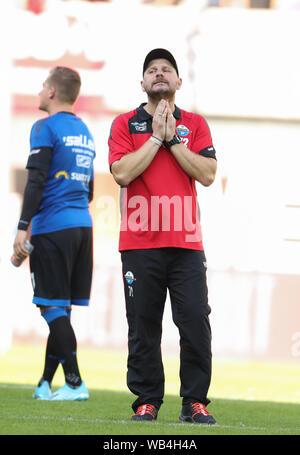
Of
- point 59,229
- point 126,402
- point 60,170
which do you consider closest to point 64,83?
point 60,170

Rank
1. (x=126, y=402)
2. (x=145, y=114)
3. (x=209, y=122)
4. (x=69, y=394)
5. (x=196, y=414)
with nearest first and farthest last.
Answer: (x=196, y=414)
(x=145, y=114)
(x=69, y=394)
(x=126, y=402)
(x=209, y=122)

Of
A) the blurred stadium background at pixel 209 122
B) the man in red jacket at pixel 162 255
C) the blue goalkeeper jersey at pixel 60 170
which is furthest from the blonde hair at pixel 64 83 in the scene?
the blurred stadium background at pixel 209 122

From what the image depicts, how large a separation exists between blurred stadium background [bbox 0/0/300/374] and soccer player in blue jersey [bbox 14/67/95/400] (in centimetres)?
481

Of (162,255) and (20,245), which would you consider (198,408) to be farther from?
(20,245)

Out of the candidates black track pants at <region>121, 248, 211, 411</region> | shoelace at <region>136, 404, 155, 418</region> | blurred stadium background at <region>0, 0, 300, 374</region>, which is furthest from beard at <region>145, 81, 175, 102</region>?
blurred stadium background at <region>0, 0, 300, 374</region>

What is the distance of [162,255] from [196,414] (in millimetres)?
712

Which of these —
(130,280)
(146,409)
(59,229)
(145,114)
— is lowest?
(146,409)

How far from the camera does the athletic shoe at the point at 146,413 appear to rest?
170 inches

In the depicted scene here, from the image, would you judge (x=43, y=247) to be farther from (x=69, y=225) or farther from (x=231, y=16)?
(x=231, y=16)

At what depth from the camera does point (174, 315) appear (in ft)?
14.5

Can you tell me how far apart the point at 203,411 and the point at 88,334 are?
601cm

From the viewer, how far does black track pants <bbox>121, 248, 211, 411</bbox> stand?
4.36 meters

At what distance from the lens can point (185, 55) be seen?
10422mm

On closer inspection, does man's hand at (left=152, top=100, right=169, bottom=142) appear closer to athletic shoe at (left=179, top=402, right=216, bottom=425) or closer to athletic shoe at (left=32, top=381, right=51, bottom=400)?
athletic shoe at (left=179, top=402, right=216, bottom=425)
